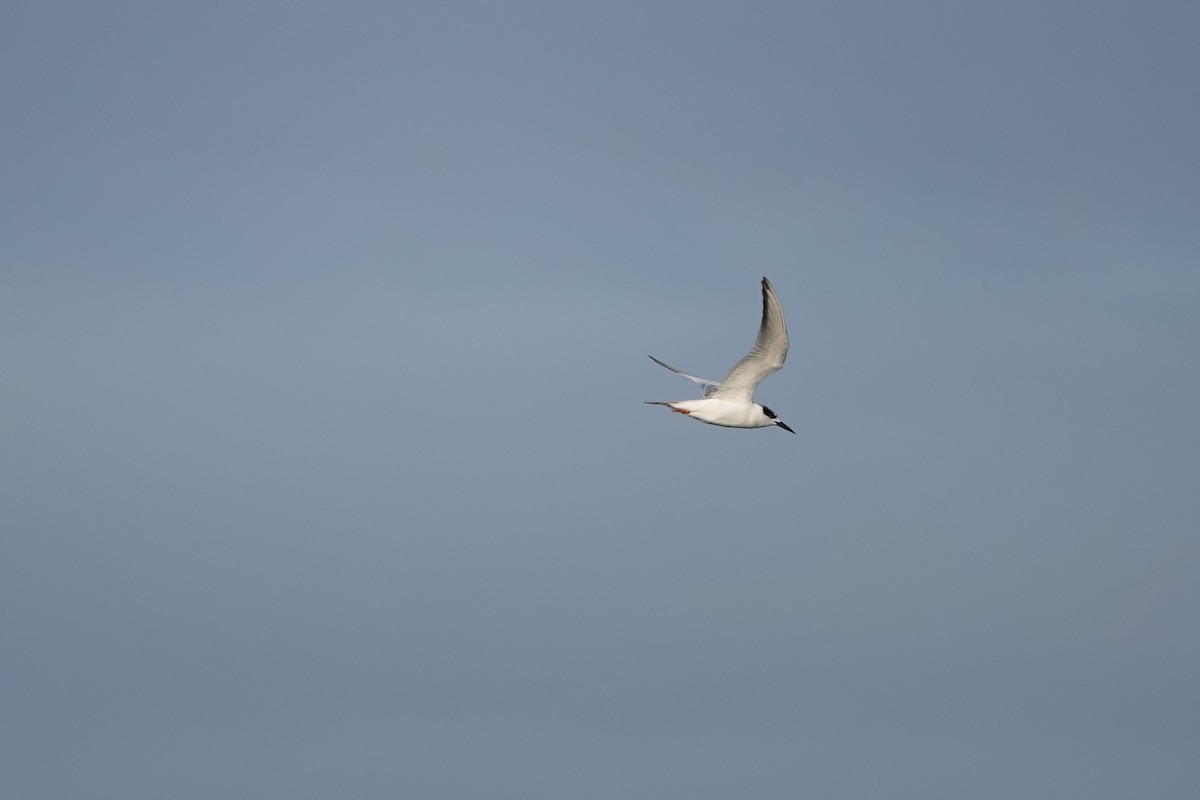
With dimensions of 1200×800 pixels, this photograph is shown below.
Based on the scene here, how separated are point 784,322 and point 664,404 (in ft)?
15.6

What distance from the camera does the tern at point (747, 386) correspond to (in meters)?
53.4

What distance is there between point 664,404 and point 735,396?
3.90m

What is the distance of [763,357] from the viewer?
5469 cm

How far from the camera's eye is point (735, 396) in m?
56.4

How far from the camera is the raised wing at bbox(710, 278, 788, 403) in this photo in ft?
172

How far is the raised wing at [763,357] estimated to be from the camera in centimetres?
5244

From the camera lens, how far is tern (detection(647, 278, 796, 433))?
53438mm

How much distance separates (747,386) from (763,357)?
6.08 ft

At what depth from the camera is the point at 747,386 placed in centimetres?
5622

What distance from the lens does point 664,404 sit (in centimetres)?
5353

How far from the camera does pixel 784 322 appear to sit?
174 feet
